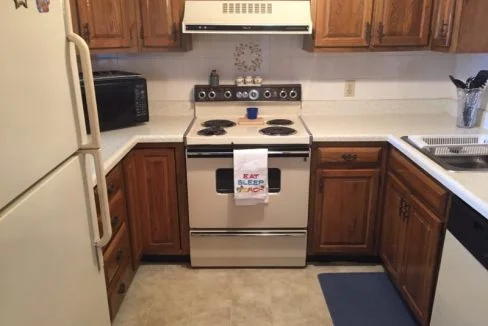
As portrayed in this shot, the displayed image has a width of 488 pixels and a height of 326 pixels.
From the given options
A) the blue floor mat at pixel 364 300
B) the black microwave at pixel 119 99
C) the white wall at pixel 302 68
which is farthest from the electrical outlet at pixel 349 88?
the black microwave at pixel 119 99

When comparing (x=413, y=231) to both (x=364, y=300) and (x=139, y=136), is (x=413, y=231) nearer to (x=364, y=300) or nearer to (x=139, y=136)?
(x=364, y=300)

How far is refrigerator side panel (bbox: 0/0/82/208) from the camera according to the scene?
932 millimetres

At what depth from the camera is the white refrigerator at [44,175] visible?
946 millimetres

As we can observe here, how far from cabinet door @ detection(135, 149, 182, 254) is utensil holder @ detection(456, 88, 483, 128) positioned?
1.83 meters

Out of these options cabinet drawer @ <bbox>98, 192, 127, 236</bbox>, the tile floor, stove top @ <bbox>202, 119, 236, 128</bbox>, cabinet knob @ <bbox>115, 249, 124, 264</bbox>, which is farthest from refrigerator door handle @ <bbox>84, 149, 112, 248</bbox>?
stove top @ <bbox>202, 119, 236, 128</bbox>

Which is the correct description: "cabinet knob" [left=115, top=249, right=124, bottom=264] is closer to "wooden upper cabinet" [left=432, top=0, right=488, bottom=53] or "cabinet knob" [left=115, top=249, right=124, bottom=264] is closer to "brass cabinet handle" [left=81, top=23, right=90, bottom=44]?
"brass cabinet handle" [left=81, top=23, right=90, bottom=44]

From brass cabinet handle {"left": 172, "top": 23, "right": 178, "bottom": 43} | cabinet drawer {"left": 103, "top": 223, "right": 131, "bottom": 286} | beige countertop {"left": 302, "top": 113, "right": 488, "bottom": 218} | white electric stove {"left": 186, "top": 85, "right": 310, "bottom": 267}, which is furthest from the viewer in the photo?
brass cabinet handle {"left": 172, "top": 23, "right": 178, "bottom": 43}

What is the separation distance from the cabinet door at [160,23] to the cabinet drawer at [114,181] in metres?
0.88

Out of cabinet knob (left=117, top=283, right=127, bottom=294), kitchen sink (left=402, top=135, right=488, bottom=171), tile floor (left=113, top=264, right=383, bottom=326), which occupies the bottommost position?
tile floor (left=113, top=264, right=383, bottom=326)

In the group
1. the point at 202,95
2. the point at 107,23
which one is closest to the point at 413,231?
the point at 202,95

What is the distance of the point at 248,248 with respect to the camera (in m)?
2.72

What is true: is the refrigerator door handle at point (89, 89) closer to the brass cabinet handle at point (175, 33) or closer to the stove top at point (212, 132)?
the stove top at point (212, 132)

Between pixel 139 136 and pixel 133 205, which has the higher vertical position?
pixel 139 136

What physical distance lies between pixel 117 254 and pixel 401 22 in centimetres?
217
